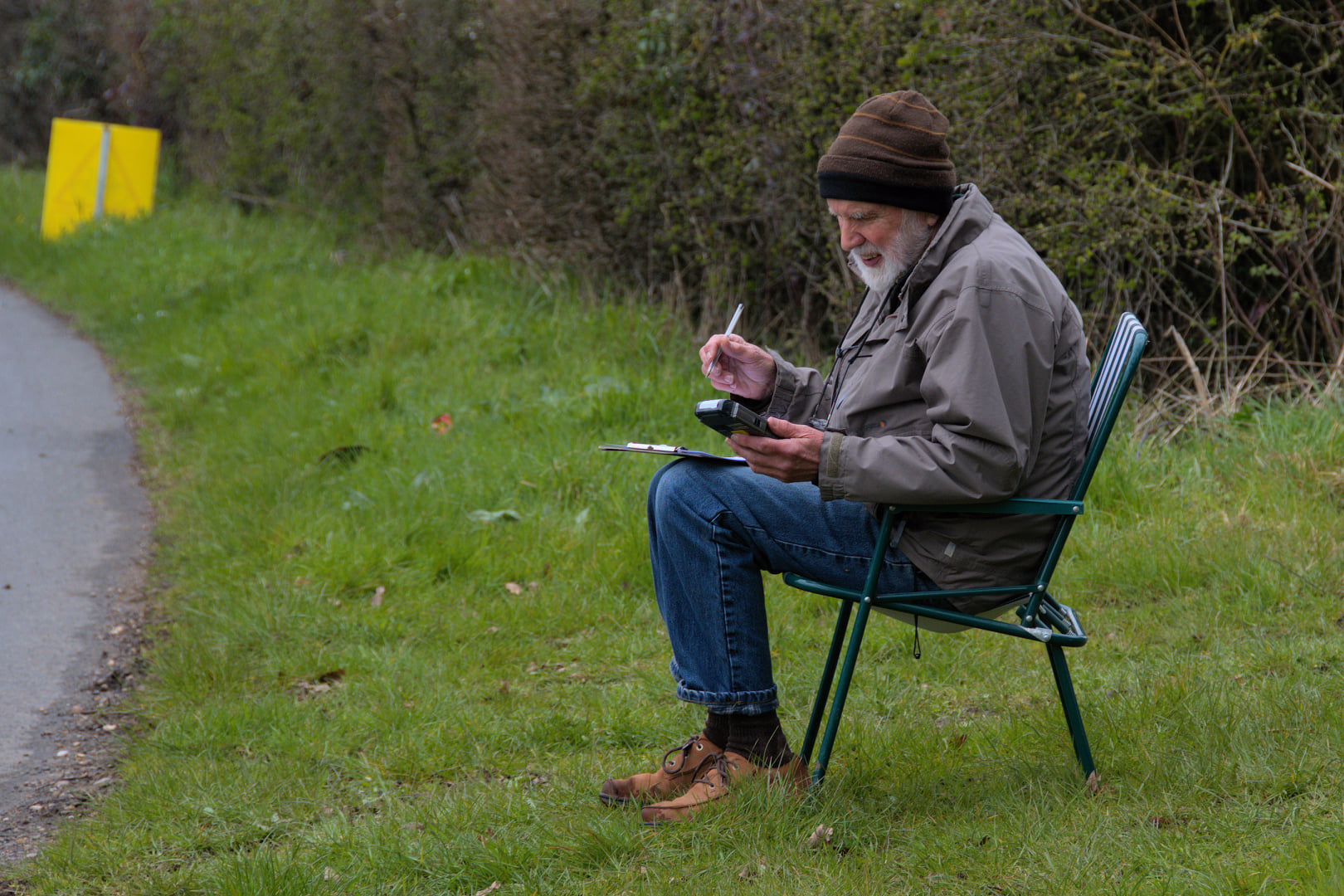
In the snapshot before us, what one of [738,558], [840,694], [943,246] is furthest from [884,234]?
[840,694]

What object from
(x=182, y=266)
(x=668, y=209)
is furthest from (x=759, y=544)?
(x=182, y=266)

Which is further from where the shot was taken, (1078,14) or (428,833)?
(1078,14)

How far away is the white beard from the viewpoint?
2943 mm

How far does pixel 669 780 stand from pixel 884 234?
4.65 ft

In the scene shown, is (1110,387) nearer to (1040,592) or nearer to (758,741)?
Answer: (1040,592)

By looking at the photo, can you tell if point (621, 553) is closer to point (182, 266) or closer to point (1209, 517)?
point (1209, 517)

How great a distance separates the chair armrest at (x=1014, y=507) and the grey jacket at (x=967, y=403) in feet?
0.13

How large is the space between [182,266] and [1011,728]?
374 inches

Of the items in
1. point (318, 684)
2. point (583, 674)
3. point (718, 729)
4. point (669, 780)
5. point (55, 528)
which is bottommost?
point (55, 528)

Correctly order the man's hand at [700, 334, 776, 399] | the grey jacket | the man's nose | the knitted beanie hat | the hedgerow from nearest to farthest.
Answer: the grey jacket
the knitted beanie hat
the man's nose
the man's hand at [700, 334, 776, 399]
the hedgerow

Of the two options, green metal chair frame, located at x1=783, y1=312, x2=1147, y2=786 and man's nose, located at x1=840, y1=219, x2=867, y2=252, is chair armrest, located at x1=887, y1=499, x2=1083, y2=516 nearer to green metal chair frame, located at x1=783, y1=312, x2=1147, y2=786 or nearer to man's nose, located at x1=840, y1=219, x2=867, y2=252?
green metal chair frame, located at x1=783, y1=312, x2=1147, y2=786

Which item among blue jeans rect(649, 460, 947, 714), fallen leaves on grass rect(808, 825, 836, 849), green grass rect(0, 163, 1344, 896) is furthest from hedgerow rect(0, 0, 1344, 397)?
fallen leaves on grass rect(808, 825, 836, 849)

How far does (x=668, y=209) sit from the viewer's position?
7.99m

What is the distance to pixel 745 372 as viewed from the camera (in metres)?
3.33
